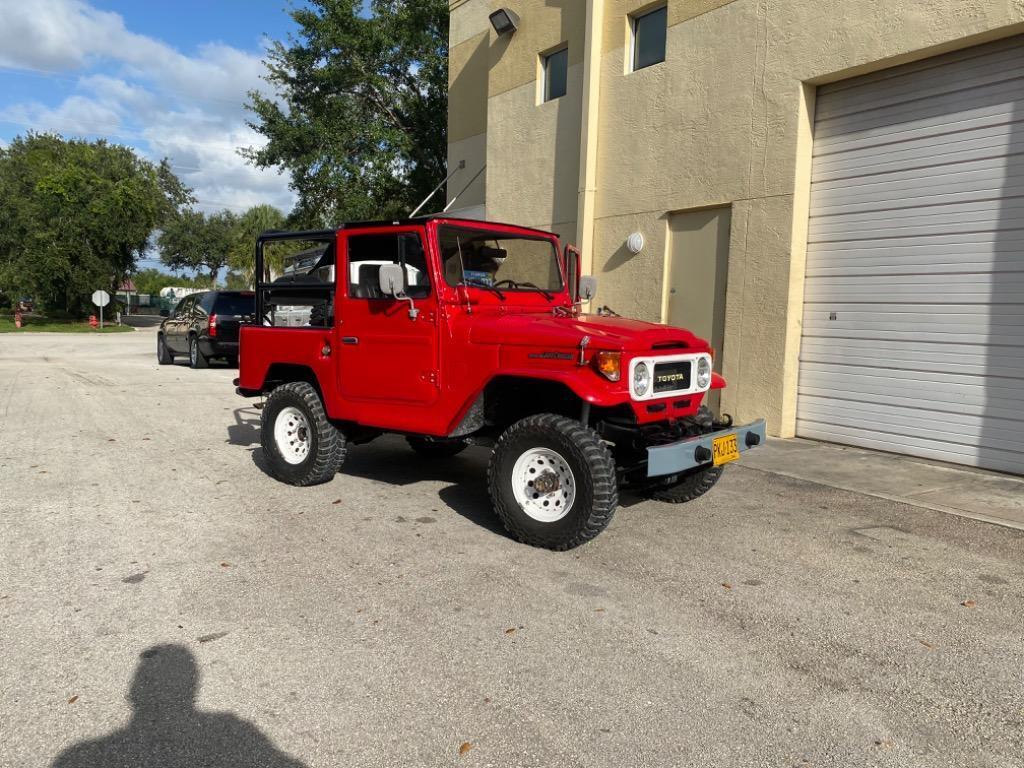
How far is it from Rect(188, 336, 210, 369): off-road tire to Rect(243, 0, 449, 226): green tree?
6.07 m

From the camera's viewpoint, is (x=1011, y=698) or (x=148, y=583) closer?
(x=1011, y=698)

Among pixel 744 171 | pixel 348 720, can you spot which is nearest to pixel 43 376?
pixel 744 171

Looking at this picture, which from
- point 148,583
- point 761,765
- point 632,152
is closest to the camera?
point 761,765

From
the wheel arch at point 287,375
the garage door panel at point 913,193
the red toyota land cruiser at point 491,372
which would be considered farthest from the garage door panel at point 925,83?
the wheel arch at point 287,375

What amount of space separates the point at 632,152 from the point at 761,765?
31.9 ft

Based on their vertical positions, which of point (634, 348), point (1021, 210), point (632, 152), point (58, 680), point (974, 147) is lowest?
point (58, 680)

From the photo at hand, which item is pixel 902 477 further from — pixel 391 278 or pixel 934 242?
pixel 391 278

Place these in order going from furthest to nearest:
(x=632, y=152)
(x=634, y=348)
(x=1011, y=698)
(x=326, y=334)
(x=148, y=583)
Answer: (x=632, y=152) < (x=326, y=334) < (x=634, y=348) < (x=148, y=583) < (x=1011, y=698)

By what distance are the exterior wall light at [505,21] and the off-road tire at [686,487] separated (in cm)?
1056

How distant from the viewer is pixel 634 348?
459cm

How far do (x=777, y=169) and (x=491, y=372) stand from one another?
5833 mm

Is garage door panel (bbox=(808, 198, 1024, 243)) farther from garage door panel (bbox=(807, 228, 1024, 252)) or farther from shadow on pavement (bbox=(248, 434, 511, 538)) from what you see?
shadow on pavement (bbox=(248, 434, 511, 538))

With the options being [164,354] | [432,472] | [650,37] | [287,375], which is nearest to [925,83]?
[650,37]

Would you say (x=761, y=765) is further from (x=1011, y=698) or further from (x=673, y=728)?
(x=1011, y=698)
